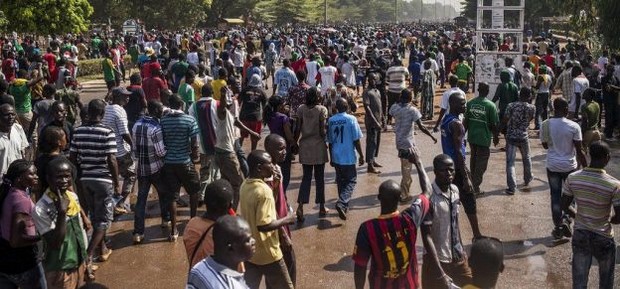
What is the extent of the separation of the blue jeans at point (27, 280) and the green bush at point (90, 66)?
23.4 meters

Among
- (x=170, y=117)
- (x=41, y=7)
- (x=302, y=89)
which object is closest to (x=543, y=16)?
(x=41, y=7)

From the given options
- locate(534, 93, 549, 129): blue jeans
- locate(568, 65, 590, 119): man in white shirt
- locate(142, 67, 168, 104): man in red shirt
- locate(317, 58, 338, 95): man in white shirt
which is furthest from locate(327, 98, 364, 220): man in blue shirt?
locate(534, 93, 549, 129): blue jeans

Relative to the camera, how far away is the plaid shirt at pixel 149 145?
7.49 metres

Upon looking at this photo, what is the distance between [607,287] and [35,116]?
286 inches

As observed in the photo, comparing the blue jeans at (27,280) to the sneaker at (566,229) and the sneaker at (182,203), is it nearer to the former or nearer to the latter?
the sneaker at (182,203)

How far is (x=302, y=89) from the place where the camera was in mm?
10961

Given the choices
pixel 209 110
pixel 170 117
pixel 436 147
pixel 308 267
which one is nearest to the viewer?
pixel 308 267

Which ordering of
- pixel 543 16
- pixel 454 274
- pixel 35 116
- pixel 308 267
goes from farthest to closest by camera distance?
1. pixel 543 16
2. pixel 35 116
3. pixel 308 267
4. pixel 454 274

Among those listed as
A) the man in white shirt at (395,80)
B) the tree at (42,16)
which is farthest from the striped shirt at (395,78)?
the tree at (42,16)

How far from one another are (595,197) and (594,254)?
501 mm

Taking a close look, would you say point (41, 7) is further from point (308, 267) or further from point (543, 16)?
point (543, 16)

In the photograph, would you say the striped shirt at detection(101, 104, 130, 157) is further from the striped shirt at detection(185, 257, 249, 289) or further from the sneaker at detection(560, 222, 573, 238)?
the sneaker at detection(560, 222, 573, 238)

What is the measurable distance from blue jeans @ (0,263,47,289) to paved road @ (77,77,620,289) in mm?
1957

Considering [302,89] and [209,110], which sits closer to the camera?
[209,110]
